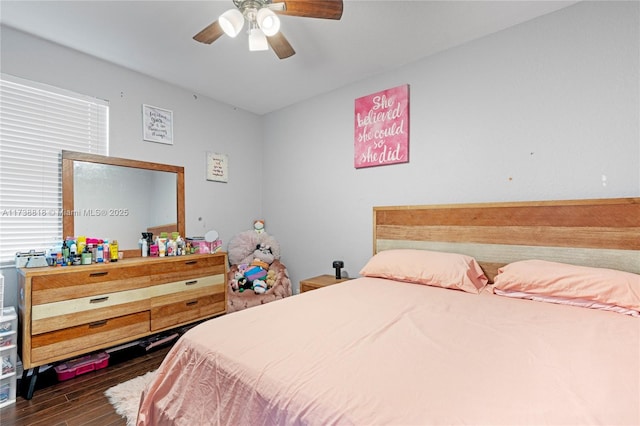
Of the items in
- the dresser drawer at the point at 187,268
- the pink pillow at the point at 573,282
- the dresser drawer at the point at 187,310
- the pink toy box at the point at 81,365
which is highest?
the pink pillow at the point at 573,282

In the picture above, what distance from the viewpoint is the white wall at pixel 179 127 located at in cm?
216

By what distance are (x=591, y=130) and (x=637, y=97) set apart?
25 centimetres

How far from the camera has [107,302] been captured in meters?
2.10

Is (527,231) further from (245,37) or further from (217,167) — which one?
(217,167)

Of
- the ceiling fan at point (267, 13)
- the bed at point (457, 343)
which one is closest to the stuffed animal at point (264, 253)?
the bed at point (457, 343)

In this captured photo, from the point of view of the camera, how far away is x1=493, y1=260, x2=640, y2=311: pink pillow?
1462 millimetres

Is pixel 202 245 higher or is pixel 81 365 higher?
pixel 202 245

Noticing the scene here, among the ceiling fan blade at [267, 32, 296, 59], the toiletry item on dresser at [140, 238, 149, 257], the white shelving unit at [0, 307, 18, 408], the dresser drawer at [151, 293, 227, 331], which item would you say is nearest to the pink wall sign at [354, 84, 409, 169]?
the ceiling fan blade at [267, 32, 296, 59]

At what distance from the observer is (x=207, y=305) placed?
274cm

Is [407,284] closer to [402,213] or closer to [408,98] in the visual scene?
[402,213]

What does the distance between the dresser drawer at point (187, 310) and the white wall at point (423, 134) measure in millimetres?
823

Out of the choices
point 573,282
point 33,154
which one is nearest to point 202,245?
point 33,154

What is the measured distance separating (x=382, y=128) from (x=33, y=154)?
9.09 feet

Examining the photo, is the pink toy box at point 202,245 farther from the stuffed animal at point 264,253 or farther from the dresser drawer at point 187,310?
the stuffed animal at point 264,253
